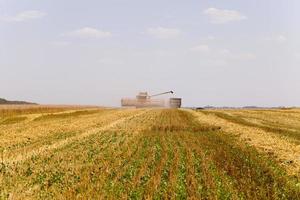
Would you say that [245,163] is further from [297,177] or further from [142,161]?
[142,161]

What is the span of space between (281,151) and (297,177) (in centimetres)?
528

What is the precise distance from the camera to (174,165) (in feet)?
52.1

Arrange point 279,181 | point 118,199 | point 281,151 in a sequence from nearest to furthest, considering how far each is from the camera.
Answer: point 118,199 → point 279,181 → point 281,151

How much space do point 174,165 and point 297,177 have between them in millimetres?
4094

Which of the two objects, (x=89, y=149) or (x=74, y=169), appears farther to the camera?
(x=89, y=149)

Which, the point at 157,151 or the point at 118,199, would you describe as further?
the point at 157,151

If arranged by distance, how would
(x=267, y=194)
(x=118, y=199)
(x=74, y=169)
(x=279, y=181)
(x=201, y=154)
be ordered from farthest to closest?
(x=201, y=154) < (x=74, y=169) < (x=279, y=181) < (x=267, y=194) < (x=118, y=199)

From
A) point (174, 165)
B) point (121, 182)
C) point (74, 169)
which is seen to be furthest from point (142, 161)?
point (121, 182)

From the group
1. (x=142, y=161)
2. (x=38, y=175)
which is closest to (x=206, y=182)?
(x=142, y=161)

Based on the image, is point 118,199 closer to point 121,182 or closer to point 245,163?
point 121,182

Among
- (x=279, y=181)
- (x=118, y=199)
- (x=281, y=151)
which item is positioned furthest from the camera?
(x=281, y=151)

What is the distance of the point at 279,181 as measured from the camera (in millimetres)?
14109

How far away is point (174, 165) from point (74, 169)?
344 centimetres

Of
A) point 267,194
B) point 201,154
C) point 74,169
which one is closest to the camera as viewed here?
point 267,194
